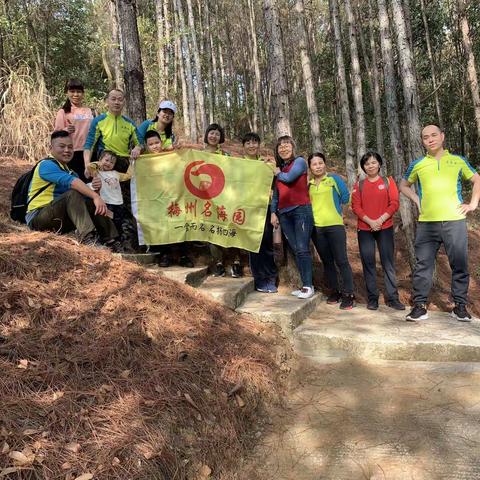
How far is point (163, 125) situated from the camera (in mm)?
5617

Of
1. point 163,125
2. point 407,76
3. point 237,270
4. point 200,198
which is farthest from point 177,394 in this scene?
point 407,76

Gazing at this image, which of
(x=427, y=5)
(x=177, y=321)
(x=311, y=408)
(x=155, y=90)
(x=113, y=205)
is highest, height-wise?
(x=427, y=5)

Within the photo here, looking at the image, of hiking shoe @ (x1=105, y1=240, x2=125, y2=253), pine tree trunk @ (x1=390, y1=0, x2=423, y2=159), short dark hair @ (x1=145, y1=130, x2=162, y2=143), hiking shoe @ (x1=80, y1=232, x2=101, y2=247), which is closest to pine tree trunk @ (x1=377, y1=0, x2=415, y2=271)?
pine tree trunk @ (x1=390, y1=0, x2=423, y2=159)

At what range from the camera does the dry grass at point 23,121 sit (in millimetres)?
8375

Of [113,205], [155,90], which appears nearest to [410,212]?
[113,205]

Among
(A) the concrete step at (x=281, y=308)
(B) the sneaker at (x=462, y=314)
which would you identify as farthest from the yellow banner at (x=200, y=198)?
(B) the sneaker at (x=462, y=314)

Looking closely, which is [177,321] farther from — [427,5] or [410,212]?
[427,5]

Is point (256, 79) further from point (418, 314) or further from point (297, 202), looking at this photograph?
point (418, 314)

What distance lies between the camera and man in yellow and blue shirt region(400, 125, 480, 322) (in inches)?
168

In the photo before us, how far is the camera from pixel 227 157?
5.35 m

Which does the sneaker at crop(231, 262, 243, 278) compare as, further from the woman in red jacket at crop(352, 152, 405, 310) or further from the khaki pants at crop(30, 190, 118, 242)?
the khaki pants at crop(30, 190, 118, 242)

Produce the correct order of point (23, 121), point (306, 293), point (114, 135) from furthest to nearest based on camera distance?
point (23, 121), point (114, 135), point (306, 293)

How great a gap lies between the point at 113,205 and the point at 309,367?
3.18m

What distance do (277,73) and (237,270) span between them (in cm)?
275
